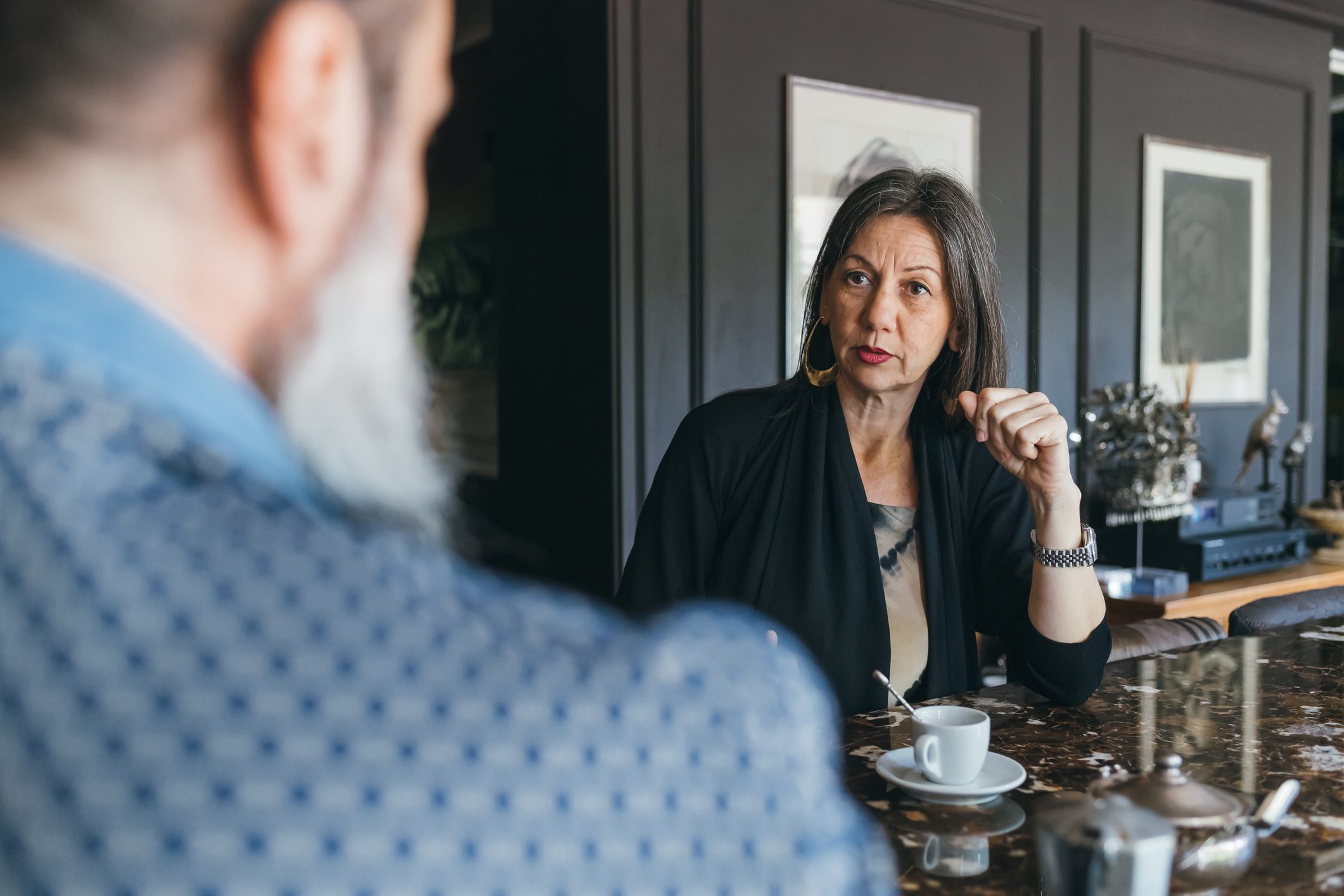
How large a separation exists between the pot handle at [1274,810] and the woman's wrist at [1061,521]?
613mm

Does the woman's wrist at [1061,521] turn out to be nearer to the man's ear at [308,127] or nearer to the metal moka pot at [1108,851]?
the metal moka pot at [1108,851]

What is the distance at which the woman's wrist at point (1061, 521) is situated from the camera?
1.63 meters

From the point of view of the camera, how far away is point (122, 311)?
0.37 m

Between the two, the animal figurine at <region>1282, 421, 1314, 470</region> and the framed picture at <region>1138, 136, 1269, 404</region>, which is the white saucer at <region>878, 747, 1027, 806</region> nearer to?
the framed picture at <region>1138, 136, 1269, 404</region>

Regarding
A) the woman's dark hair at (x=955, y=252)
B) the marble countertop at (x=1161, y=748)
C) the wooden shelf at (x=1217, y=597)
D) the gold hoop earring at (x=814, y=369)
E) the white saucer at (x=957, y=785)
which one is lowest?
the wooden shelf at (x=1217, y=597)

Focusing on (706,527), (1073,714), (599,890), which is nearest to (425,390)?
(599,890)

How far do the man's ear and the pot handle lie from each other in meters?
1.02

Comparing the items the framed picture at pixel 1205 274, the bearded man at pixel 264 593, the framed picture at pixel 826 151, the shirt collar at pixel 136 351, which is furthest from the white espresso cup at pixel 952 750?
the framed picture at pixel 1205 274

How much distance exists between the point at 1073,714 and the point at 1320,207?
14.0ft

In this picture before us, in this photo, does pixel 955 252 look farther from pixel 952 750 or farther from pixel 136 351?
pixel 136 351

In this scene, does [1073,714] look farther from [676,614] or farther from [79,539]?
[79,539]

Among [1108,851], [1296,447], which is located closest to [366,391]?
[1108,851]

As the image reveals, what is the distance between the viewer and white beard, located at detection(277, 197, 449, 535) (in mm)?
420

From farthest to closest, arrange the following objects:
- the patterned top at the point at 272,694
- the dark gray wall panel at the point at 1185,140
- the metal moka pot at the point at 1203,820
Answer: the dark gray wall panel at the point at 1185,140 < the metal moka pot at the point at 1203,820 < the patterned top at the point at 272,694
